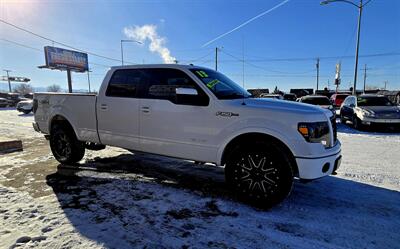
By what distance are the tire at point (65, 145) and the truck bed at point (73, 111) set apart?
0.24 metres

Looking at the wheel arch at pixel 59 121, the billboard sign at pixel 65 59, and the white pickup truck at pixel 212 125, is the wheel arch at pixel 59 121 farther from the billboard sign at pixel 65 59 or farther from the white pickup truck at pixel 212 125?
the billboard sign at pixel 65 59

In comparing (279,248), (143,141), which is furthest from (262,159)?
(143,141)

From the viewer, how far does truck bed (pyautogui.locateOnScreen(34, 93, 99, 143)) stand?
17.5 feet

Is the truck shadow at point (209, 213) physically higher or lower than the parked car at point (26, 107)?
lower

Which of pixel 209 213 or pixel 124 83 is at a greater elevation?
pixel 124 83

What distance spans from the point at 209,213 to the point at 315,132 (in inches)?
69.8

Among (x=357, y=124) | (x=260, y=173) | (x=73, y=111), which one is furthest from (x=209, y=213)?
(x=357, y=124)

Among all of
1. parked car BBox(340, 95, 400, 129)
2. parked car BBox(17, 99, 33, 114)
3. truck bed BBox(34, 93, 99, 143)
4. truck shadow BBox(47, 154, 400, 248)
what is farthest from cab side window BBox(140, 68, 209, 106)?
parked car BBox(17, 99, 33, 114)

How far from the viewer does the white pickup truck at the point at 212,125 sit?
11.5 ft

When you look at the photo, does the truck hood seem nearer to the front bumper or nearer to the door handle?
the front bumper

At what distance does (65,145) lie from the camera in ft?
19.4

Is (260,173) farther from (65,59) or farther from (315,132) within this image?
(65,59)

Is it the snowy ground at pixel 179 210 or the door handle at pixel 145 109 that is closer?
the snowy ground at pixel 179 210

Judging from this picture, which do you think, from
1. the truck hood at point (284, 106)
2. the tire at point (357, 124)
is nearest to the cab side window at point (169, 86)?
the truck hood at point (284, 106)
